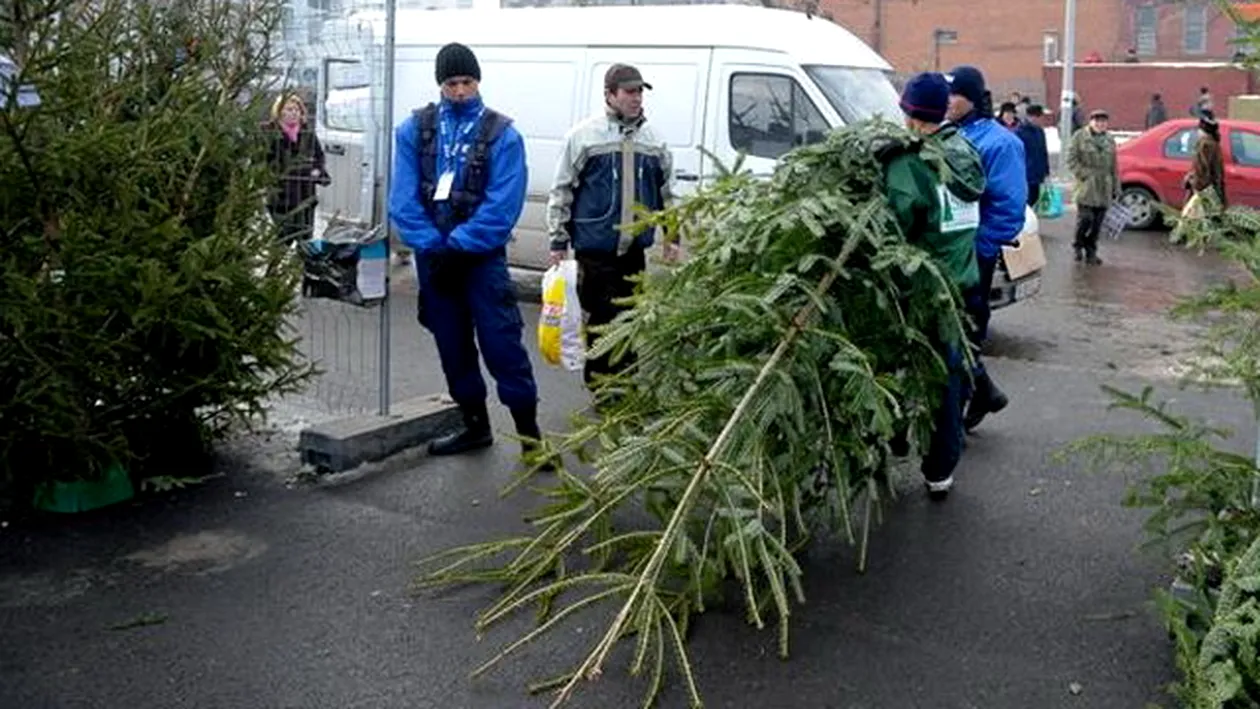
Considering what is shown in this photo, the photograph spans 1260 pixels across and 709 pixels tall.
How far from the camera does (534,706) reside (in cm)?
410

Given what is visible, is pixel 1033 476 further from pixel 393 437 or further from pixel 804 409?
pixel 393 437

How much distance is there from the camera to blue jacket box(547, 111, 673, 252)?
22.8 feet

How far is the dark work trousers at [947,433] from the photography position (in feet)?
18.9

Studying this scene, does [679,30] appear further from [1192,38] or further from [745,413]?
[1192,38]

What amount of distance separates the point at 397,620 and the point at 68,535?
70.0 inches

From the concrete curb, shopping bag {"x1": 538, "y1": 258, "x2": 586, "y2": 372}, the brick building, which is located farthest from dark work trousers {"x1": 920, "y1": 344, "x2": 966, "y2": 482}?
the brick building

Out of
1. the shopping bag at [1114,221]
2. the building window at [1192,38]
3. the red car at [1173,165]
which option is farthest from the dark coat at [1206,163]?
the building window at [1192,38]

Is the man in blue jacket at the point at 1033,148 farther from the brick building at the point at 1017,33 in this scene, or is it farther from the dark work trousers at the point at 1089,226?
the brick building at the point at 1017,33

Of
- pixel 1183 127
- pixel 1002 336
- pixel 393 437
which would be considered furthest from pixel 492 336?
pixel 1183 127

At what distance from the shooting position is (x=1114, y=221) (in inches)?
642

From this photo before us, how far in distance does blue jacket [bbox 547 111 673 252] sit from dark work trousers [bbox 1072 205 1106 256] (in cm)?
967

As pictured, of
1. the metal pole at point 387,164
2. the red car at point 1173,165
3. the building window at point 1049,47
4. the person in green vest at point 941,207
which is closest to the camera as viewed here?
the person in green vest at point 941,207

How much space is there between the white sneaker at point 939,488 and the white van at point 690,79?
4.21 metres

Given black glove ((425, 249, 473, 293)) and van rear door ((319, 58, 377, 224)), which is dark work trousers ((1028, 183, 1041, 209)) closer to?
van rear door ((319, 58, 377, 224))
